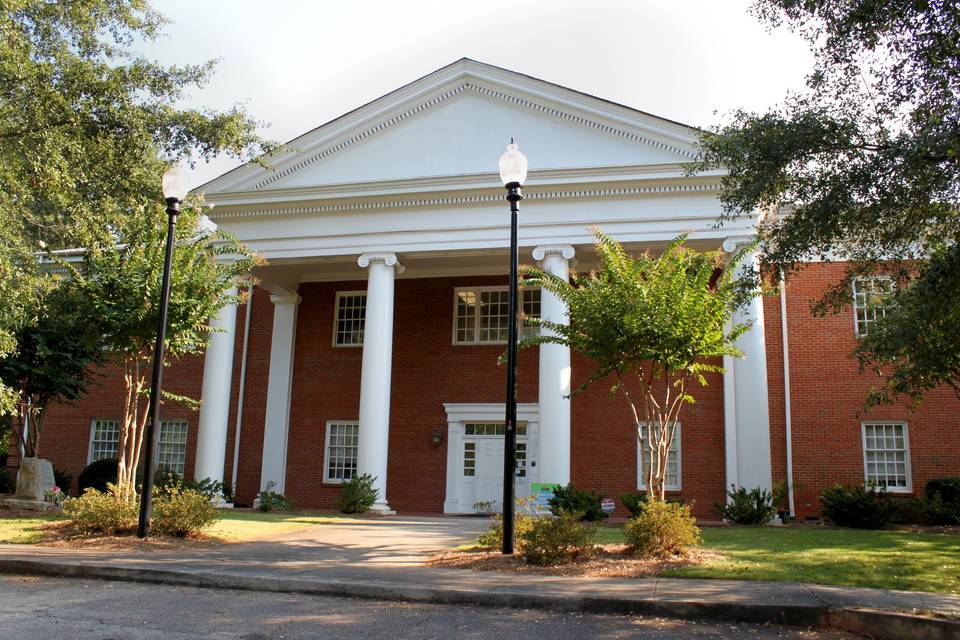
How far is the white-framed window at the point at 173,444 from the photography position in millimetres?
25797

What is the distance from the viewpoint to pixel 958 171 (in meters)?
9.27

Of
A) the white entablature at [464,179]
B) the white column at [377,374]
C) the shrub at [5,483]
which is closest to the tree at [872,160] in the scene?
the white entablature at [464,179]

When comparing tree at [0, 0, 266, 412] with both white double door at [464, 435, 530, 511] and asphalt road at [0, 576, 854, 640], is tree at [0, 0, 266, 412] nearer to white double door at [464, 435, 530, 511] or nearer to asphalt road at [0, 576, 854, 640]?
asphalt road at [0, 576, 854, 640]

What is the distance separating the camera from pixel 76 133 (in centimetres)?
1534

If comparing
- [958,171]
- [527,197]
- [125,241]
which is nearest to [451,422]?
[527,197]

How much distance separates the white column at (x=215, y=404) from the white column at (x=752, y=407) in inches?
496

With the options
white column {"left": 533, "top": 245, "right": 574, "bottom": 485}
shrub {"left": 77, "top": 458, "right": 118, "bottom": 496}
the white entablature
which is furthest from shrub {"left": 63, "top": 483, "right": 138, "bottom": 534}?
shrub {"left": 77, "top": 458, "right": 118, "bottom": 496}

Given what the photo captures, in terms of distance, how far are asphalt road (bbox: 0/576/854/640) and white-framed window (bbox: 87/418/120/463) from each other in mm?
18508

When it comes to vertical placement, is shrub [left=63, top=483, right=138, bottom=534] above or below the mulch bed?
above

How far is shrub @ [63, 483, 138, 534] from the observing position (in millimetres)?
13000

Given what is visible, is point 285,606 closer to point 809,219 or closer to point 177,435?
point 809,219

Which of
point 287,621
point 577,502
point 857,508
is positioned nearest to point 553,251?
point 577,502

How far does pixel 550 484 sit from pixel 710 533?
4.36 metres

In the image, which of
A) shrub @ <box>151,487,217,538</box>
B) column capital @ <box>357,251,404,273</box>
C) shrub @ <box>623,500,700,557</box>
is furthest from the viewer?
column capital @ <box>357,251,404,273</box>
